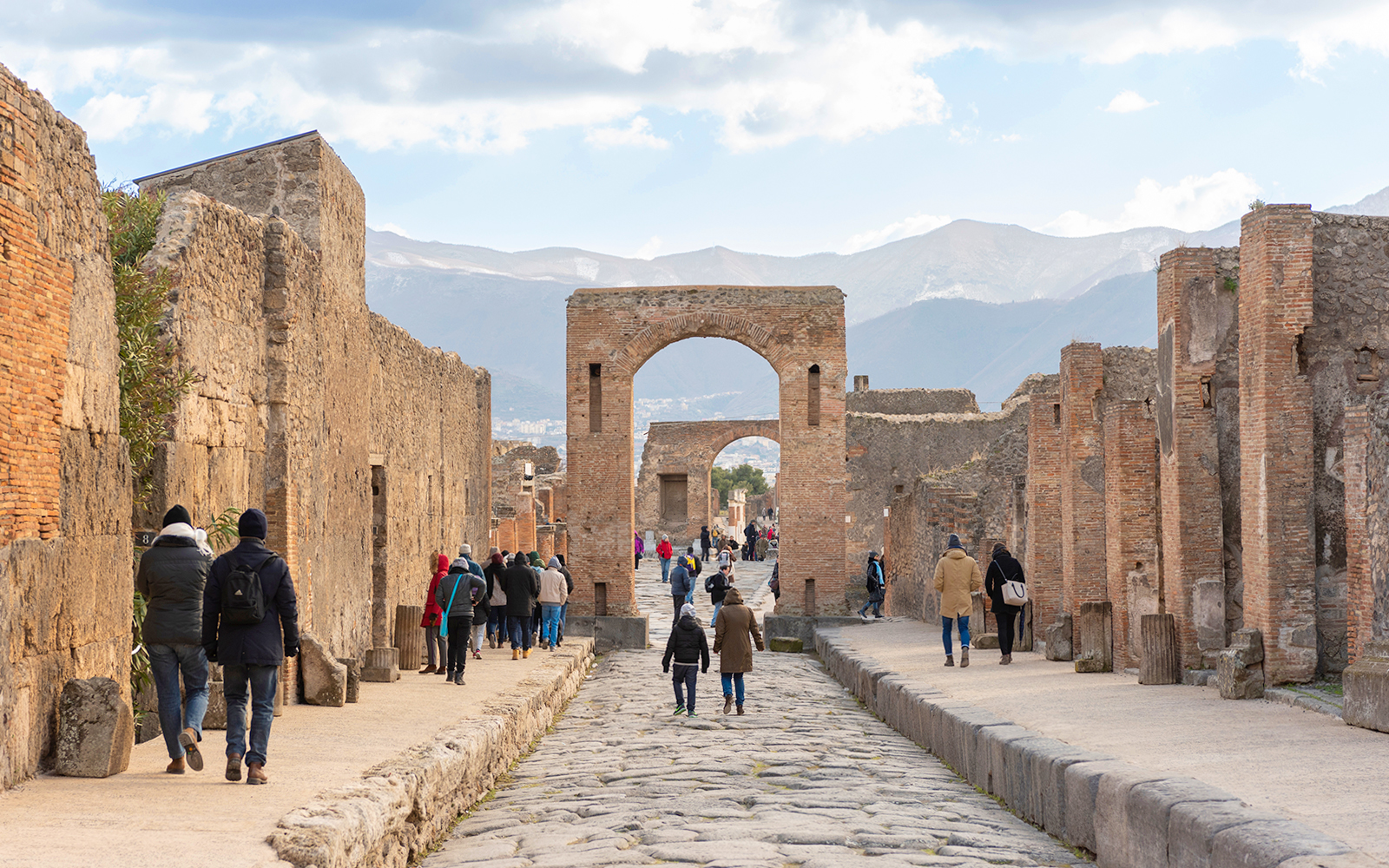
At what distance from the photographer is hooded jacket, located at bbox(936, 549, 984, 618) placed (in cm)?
1357

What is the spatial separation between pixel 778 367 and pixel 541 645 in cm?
697

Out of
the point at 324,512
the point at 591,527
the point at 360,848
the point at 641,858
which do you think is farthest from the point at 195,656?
the point at 591,527

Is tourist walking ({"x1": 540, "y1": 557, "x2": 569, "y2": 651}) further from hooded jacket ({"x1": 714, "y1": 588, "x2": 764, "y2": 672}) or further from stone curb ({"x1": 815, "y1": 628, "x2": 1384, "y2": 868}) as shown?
stone curb ({"x1": 815, "y1": 628, "x2": 1384, "y2": 868})

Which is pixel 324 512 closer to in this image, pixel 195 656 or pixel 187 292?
pixel 187 292

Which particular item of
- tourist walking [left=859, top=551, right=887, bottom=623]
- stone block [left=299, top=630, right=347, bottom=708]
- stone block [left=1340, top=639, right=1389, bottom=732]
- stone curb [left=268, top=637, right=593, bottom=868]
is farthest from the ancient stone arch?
stone block [left=1340, top=639, right=1389, bottom=732]

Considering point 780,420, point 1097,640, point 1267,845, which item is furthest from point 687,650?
point 780,420

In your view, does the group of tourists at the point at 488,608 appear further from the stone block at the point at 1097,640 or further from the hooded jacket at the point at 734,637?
the stone block at the point at 1097,640

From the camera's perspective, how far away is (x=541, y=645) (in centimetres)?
1714

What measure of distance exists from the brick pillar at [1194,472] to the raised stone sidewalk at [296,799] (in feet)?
18.6

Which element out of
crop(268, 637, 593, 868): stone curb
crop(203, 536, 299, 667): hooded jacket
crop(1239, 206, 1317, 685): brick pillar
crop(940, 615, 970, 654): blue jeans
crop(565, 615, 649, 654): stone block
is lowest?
crop(565, 615, 649, 654): stone block

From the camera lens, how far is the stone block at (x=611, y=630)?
20.9 m

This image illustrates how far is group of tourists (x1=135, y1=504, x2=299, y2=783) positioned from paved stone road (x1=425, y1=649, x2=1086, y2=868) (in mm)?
1162

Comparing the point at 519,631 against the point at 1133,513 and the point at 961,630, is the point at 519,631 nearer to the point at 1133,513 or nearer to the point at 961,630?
the point at 961,630

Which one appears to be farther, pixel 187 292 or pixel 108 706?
pixel 187 292
